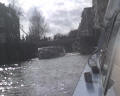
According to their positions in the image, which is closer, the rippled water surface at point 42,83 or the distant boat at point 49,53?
the rippled water surface at point 42,83

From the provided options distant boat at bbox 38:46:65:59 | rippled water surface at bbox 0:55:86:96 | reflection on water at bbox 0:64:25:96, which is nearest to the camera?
rippled water surface at bbox 0:55:86:96

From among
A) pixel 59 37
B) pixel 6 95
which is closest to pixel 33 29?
pixel 59 37

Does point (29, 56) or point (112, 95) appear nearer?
point (112, 95)

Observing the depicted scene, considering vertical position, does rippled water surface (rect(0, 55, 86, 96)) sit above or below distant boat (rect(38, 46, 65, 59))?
above

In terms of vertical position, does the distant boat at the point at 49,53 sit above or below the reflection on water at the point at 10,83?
below

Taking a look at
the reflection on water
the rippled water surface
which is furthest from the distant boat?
the rippled water surface

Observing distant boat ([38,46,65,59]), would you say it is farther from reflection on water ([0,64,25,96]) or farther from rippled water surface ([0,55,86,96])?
rippled water surface ([0,55,86,96])

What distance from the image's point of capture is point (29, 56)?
39.7 metres

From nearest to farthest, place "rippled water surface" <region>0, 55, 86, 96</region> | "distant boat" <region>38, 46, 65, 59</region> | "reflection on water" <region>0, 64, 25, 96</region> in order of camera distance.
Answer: "rippled water surface" <region>0, 55, 86, 96</region>, "reflection on water" <region>0, 64, 25, 96</region>, "distant boat" <region>38, 46, 65, 59</region>

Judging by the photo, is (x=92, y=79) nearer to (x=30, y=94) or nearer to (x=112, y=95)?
(x=112, y=95)

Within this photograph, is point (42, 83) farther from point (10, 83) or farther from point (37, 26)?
point (37, 26)

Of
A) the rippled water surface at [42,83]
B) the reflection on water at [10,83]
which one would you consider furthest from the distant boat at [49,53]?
the rippled water surface at [42,83]

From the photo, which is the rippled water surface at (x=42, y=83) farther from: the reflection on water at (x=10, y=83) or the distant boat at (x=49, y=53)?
the distant boat at (x=49, y=53)

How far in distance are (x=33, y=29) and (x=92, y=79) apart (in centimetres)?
5641
